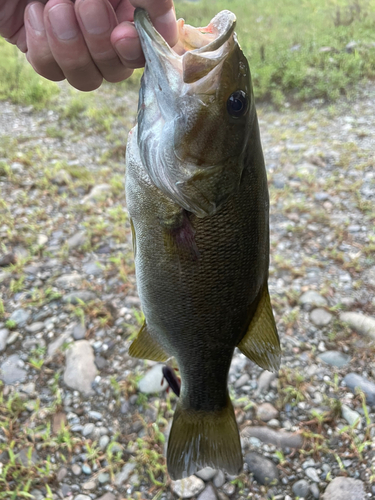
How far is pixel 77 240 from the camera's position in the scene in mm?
3549

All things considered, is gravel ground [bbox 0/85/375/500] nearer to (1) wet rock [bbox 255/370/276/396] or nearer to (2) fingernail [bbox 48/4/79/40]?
(1) wet rock [bbox 255/370/276/396]

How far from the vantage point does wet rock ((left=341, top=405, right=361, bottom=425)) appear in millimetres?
2211

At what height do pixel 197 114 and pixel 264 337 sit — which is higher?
pixel 197 114

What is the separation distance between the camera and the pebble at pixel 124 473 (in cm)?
206

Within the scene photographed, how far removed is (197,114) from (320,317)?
83.4 inches

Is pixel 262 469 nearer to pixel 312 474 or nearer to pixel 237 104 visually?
pixel 312 474

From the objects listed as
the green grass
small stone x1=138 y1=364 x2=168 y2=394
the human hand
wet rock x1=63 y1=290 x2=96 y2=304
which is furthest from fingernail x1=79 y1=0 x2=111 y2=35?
the green grass

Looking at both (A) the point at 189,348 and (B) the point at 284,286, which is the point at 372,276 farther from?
(A) the point at 189,348

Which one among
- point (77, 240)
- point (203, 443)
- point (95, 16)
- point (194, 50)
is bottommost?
point (77, 240)

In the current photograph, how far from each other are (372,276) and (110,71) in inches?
102

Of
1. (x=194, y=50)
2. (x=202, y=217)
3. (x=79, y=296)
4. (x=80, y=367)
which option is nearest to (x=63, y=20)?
(x=194, y=50)

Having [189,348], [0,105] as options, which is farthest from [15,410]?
[0,105]

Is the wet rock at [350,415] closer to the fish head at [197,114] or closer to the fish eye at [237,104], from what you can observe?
the fish head at [197,114]

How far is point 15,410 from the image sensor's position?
2.32 m
